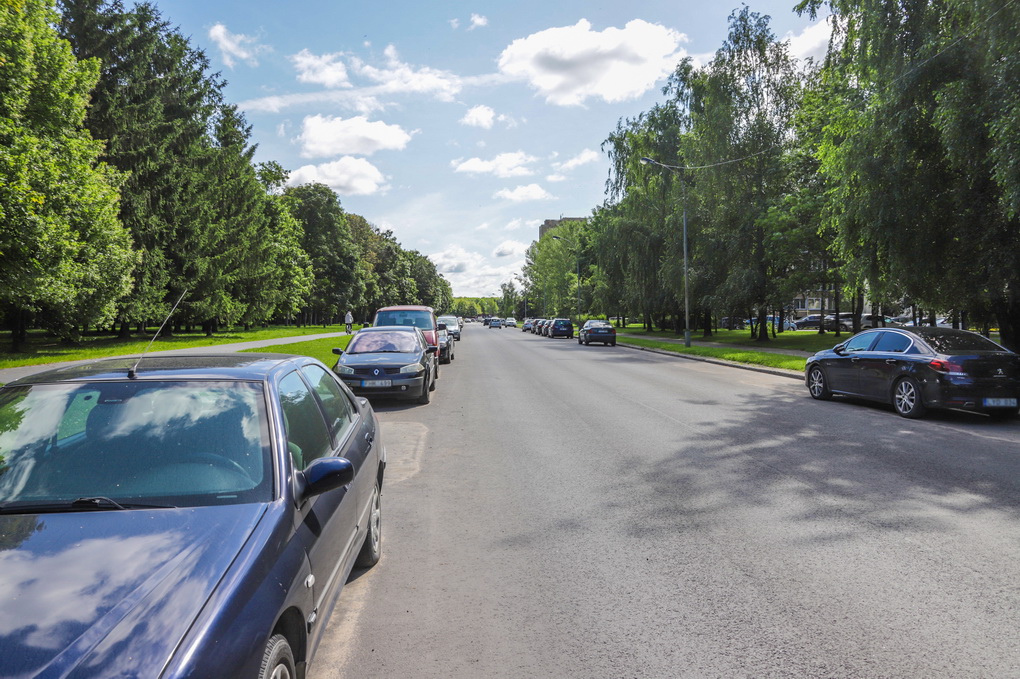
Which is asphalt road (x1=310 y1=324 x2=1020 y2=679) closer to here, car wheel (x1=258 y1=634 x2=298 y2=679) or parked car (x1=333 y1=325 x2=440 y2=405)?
car wheel (x1=258 y1=634 x2=298 y2=679)

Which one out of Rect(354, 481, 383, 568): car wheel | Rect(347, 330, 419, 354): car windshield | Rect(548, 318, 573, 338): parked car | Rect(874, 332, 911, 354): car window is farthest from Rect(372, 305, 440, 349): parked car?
Rect(548, 318, 573, 338): parked car

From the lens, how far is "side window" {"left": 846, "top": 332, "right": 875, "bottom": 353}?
1174 centimetres

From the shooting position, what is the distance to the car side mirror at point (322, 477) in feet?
8.98

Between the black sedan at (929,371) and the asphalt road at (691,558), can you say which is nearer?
the asphalt road at (691,558)

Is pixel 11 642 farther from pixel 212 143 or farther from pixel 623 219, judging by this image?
pixel 212 143

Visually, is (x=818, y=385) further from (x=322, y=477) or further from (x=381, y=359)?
(x=322, y=477)

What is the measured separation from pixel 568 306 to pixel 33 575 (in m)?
81.6

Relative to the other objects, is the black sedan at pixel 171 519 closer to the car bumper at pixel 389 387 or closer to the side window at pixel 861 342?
the car bumper at pixel 389 387

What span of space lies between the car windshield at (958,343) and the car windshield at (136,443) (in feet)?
35.2

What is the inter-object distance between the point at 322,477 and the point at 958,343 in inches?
431

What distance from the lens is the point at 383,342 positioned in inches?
520

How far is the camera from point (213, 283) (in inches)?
1523

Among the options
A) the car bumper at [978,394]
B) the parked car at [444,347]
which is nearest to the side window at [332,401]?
the car bumper at [978,394]

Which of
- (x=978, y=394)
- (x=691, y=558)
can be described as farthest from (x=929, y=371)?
(x=691, y=558)
